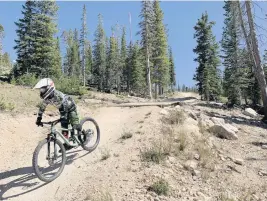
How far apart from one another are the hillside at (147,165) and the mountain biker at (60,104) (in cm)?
113

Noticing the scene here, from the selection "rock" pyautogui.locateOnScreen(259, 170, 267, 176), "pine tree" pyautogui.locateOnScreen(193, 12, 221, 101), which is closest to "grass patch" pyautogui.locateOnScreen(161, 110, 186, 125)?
"rock" pyautogui.locateOnScreen(259, 170, 267, 176)

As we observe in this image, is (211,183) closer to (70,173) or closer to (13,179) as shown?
(70,173)

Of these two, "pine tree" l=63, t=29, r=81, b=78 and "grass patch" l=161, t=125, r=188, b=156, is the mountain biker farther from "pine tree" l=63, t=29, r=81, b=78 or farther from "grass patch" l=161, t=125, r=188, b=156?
"pine tree" l=63, t=29, r=81, b=78

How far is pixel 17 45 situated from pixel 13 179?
40.2m

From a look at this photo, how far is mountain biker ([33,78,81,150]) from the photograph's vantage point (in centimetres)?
818

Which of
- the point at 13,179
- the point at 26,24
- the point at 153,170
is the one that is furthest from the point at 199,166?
the point at 26,24

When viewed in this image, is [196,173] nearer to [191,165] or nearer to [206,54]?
[191,165]

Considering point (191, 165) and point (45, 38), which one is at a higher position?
point (45, 38)

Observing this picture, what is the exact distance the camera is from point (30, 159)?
991cm

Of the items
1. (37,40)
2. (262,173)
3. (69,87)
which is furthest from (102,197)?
(37,40)

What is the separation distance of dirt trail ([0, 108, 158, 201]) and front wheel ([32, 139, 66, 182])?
22 cm

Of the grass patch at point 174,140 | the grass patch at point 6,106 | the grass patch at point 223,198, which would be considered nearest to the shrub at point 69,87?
the grass patch at point 6,106

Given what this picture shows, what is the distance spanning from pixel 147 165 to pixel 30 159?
3.88 meters

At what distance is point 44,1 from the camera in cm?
4338
